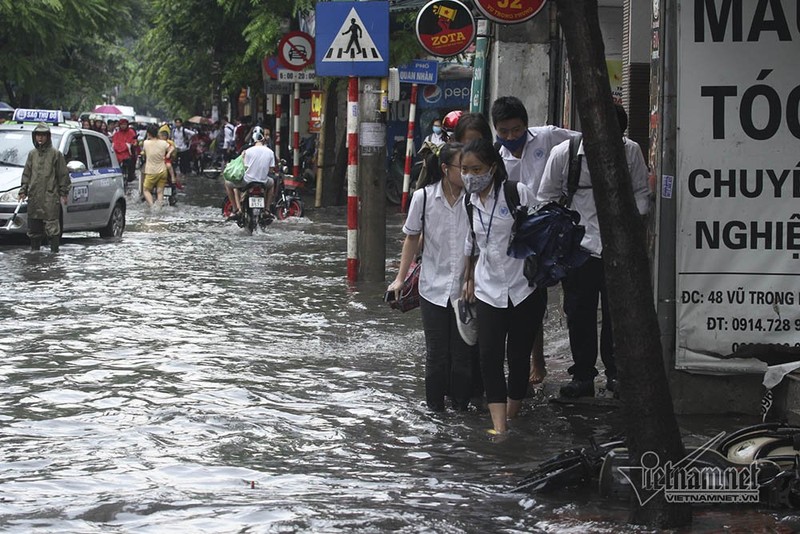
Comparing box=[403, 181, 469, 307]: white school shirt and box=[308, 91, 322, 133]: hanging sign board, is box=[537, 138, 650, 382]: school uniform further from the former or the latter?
box=[308, 91, 322, 133]: hanging sign board

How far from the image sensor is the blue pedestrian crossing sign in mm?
14195

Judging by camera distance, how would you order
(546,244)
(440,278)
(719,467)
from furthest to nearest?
(440,278) < (546,244) < (719,467)

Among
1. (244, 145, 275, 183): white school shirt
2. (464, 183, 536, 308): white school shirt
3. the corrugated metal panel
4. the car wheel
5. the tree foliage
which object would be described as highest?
the tree foliage

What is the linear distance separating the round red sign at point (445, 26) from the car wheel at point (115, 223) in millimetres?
7562

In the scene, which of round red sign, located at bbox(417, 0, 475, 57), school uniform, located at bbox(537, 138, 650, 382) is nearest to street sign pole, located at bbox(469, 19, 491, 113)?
round red sign, located at bbox(417, 0, 475, 57)

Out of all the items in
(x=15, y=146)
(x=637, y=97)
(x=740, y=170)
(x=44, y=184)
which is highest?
(x=637, y=97)

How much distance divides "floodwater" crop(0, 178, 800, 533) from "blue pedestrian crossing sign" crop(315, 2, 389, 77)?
240 centimetres

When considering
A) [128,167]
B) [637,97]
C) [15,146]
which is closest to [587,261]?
[637,97]

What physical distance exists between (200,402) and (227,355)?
182 cm

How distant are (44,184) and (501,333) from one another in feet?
38.9

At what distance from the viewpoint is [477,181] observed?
758 cm

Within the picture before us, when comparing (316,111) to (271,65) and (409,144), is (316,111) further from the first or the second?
(409,144)

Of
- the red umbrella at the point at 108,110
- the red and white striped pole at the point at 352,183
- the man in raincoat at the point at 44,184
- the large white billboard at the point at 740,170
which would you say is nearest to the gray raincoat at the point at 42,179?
the man in raincoat at the point at 44,184

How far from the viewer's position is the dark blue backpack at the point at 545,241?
24.3ft
